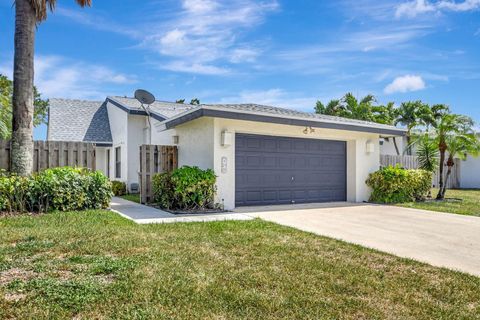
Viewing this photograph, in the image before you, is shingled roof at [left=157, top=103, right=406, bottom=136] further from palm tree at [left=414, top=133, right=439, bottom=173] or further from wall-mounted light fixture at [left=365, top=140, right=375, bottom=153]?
palm tree at [left=414, top=133, right=439, bottom=173]

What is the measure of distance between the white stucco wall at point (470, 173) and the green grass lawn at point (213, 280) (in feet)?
67.8

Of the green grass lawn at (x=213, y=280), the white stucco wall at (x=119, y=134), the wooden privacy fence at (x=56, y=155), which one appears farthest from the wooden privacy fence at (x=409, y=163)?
the wooden privacy fence at (x=56, y=155)

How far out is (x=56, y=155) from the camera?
988 cm

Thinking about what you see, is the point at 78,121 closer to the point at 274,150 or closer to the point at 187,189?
the point at 187,189

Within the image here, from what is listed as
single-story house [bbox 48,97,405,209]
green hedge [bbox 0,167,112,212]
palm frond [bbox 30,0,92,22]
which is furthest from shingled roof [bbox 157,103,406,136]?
palm frond [bbox 30,0,92,22]

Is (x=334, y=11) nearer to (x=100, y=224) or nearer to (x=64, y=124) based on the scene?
(x=100, y=224)

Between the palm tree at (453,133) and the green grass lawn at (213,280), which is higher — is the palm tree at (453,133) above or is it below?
above

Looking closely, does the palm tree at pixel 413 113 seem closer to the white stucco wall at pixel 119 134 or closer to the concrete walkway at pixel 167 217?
the white stucco wall at pixel 119 134

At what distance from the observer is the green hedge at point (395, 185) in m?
12.1

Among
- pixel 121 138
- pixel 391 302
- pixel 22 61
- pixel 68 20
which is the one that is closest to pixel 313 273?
pixel 391 302

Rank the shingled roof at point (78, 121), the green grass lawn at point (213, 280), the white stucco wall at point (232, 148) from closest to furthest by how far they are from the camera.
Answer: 1. the green grass lawn at point (213, 280)
2. the white stucco wall at point (232, 148)
3. the shingled roof at point (78, 121)

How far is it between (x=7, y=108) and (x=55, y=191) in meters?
8.06

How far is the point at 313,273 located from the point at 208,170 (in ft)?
19.2

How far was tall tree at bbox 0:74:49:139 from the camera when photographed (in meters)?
12.0
